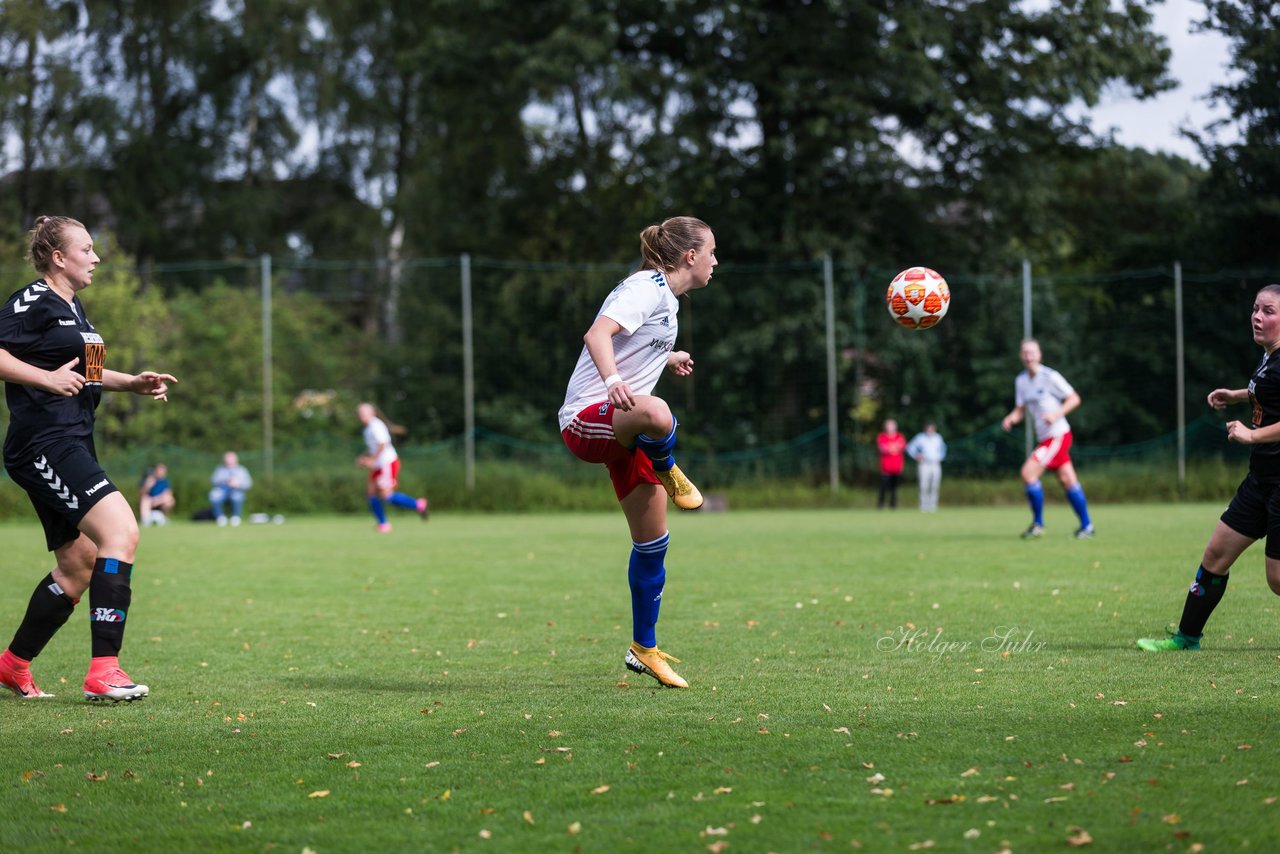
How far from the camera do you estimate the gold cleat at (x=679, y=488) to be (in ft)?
20.7

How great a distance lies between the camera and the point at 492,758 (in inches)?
193

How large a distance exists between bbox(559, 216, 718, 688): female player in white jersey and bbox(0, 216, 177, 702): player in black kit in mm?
2068

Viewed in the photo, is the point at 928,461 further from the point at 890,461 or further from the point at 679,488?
the point at 679,488

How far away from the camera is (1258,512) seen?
6984 mm

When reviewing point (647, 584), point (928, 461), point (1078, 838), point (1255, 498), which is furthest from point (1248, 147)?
point (1078, 838)

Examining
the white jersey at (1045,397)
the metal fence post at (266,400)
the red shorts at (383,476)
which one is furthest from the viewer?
the metal fence post at (266,400)

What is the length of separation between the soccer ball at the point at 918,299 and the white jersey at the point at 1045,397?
6813 mm

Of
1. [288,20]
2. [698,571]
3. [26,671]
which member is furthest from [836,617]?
[288,20]

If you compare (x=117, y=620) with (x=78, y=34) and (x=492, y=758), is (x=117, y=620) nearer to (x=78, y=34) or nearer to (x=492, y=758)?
(x=492, y=758)

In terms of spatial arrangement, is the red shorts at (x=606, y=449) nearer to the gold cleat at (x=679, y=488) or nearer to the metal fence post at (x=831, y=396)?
the gold cleat at (x=679, y=488)

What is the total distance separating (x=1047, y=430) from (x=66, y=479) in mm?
12091

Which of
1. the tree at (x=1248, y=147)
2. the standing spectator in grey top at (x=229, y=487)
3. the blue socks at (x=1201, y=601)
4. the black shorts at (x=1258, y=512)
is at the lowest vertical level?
the standing spectator in grey top at (x=229, y=487)

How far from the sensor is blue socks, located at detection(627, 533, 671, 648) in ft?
21.3
